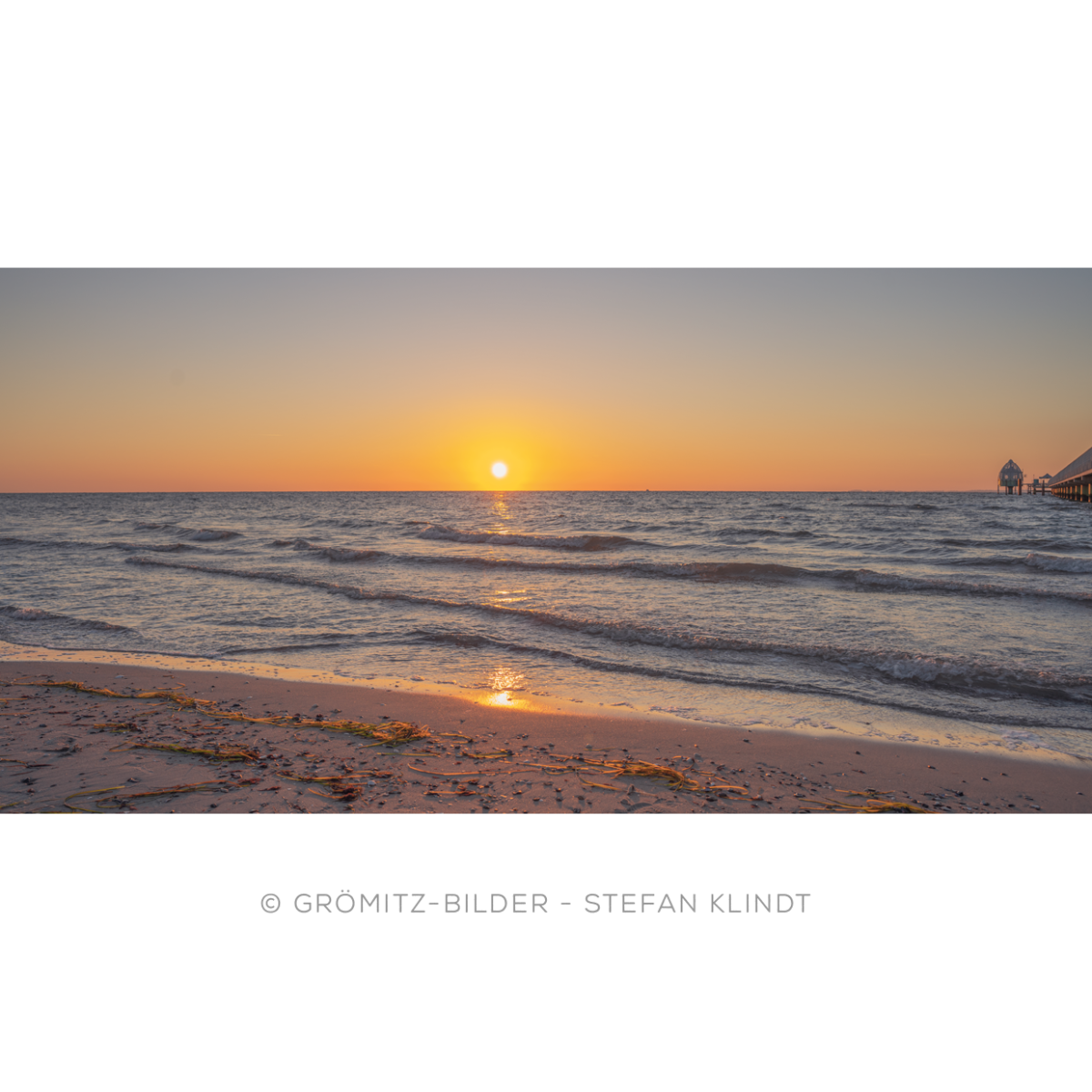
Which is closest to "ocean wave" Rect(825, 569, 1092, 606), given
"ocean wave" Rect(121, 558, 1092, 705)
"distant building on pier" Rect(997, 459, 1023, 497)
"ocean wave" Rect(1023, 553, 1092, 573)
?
"ocean wave" Rect(1023, 553, 1092, 573)

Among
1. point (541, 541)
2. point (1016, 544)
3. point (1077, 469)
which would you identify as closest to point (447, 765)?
point (541, 541)

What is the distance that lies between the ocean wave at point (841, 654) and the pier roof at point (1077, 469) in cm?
5544

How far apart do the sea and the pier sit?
3881 cm

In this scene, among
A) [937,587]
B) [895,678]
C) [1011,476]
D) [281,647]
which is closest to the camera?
[895,678]

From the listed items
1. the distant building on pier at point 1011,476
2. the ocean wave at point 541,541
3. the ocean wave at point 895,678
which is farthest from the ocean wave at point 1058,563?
the distant building on pier at point 1011,476

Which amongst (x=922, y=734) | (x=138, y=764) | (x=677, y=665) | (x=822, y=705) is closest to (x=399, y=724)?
(x=138, y=764)

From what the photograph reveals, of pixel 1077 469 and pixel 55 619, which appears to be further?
pixel 1077 469

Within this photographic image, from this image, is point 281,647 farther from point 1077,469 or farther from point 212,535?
point 1077,469

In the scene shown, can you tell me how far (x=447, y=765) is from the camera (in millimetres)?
4594

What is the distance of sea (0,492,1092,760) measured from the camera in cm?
643

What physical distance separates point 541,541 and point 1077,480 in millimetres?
60885

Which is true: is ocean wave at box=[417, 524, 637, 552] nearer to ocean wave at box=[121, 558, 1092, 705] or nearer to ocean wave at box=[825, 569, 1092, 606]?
ocean wave at box=[825, 569, 1092, 606]
